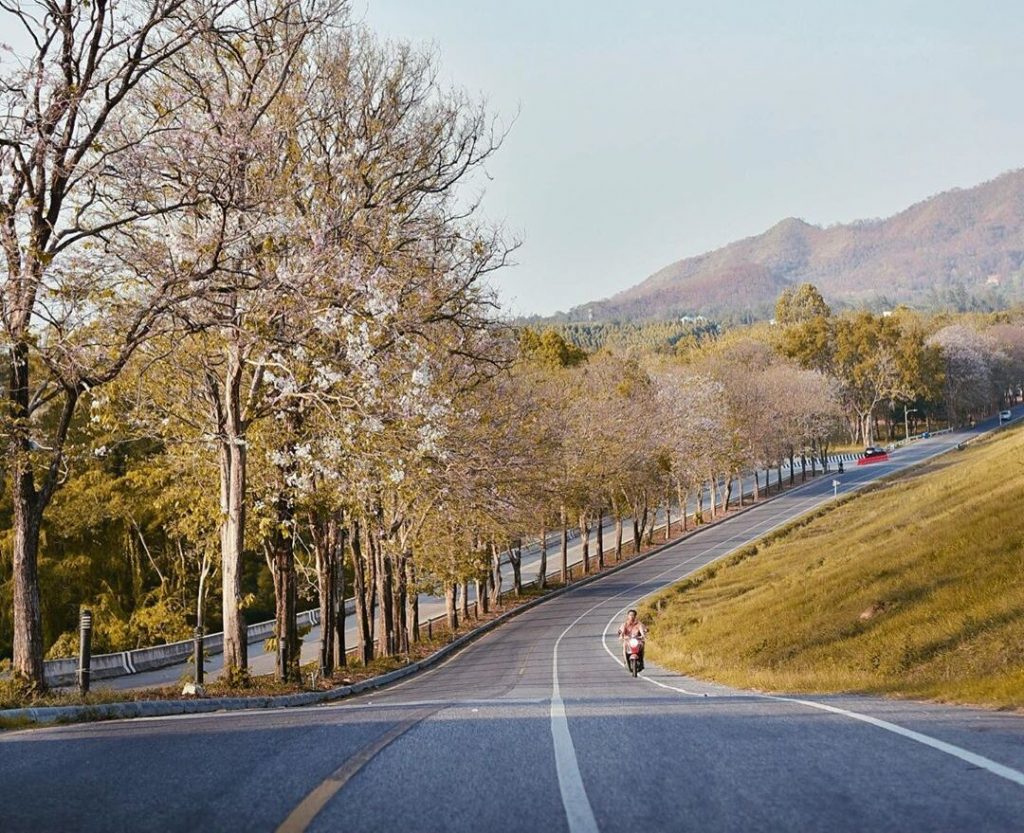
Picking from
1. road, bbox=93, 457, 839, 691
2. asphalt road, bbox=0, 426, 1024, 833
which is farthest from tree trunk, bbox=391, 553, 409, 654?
asphalt road, bbox=0, 426, 1024, 833

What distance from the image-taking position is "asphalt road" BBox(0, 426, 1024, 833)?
5434 millimetres

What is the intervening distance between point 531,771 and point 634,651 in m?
22.3

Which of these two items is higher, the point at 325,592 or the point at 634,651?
the point at 325,592

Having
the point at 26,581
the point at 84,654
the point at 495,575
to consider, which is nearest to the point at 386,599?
Answer: the point at 84,654

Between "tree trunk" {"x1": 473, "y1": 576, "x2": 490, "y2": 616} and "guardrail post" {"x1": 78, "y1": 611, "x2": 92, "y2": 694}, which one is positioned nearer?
"guardrail post" {"x1": 78, "y1": 611, "x2": 92, "y2": 694}

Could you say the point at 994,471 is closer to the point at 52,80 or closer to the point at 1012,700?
the point at 1012,700

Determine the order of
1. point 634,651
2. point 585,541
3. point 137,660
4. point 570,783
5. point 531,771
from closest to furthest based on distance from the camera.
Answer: point 570,783 → point 531,771 → point 634,651 → point 137,660 → point 585,541

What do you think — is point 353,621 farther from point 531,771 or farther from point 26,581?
point 531,771

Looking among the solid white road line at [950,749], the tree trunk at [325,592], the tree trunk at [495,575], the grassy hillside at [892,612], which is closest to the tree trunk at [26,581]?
the solid white road line at [950,749]

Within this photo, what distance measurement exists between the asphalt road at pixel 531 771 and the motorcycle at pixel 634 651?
17.0 m

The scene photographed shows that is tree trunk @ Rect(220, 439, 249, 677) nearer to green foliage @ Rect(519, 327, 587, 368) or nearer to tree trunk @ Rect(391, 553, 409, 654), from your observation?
tree trunk @ Rect(391, 553, 409, 654)

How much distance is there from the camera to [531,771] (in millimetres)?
6781

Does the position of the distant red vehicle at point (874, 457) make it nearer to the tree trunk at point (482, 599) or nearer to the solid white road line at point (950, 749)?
the tree trunk at point (482, 599)

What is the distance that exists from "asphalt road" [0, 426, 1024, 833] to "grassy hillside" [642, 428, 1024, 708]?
481 centimetres
